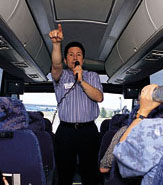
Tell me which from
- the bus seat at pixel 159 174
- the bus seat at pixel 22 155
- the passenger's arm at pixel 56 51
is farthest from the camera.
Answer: the passenger's arm at pixel 56 51

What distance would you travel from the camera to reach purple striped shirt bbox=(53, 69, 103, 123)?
2623 millimetres

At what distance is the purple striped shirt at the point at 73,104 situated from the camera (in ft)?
8.61

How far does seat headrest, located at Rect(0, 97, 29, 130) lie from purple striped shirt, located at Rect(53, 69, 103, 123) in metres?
0.59

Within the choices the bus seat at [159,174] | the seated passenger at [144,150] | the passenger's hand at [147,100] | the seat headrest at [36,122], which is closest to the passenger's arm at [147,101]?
the passenger's hand at [147,100]

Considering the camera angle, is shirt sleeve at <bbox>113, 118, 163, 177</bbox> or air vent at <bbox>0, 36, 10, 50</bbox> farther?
air vent at <bbox>0, 36, 10, 50</bbox>

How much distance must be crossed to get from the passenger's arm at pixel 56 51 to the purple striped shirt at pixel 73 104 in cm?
13

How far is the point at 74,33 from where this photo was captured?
189 inches

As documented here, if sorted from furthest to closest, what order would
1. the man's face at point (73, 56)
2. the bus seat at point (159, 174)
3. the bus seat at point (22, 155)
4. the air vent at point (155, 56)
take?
the air vent at point (155, 56), the man's face at point (73, 56), the bus seat at point (22, 155), the bus seat at point (159, 174)

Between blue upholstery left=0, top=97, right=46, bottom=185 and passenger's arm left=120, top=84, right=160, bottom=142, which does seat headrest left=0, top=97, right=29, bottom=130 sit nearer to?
blue upholstery left=0, top=97, right=46, bottom=185

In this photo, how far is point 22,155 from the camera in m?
2.07

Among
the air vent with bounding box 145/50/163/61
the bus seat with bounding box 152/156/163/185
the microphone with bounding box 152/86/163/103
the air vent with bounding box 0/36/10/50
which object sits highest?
the air vent with bounding box 0/36/10/50

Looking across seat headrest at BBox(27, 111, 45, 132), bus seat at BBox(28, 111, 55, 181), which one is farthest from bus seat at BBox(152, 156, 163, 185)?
seat headrest at BBox(27, 111, 45, 132)

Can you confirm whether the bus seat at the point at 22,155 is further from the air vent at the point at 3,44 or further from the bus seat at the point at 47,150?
the air vent at the point at 3,44

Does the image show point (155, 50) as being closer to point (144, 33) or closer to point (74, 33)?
point (144, 33)
